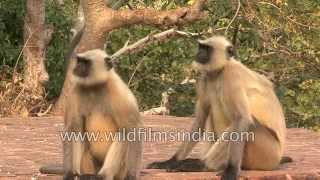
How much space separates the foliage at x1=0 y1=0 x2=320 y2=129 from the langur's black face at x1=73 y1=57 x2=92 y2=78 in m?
5.43

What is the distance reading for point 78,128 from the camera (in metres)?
4.64

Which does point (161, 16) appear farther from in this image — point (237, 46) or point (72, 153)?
point (72, 153)

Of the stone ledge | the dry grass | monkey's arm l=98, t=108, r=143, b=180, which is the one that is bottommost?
the dry grass

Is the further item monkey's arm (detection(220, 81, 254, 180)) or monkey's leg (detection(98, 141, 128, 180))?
monkey's arm (detection(220, 81, 254, 180))

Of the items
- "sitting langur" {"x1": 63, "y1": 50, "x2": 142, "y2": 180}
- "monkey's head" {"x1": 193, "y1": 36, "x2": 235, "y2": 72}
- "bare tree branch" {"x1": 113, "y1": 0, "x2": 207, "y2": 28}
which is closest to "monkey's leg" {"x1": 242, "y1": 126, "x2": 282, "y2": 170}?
"monkey's head" {"x1": 193, "y1": 36, "x2": 235, "y2": 72}

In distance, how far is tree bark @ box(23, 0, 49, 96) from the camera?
411 inches

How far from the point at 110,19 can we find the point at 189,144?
5116mm

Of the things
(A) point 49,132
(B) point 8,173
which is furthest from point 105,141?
(A) point 49,132

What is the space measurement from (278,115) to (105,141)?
1.34 m

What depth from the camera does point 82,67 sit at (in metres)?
4.57

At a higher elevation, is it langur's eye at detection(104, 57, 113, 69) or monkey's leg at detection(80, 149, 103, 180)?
langur's eye at detection(104, 57, 113, 69)

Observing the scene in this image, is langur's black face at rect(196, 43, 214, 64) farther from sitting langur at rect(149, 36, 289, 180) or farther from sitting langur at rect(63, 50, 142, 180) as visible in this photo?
sitting langur at rect(63, 50, 142, 180)

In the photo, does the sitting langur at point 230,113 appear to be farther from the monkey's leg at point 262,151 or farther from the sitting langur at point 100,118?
the sitting langur at point 100,118

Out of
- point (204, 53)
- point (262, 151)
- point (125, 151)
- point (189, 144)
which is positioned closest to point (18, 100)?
point (189, 144)
